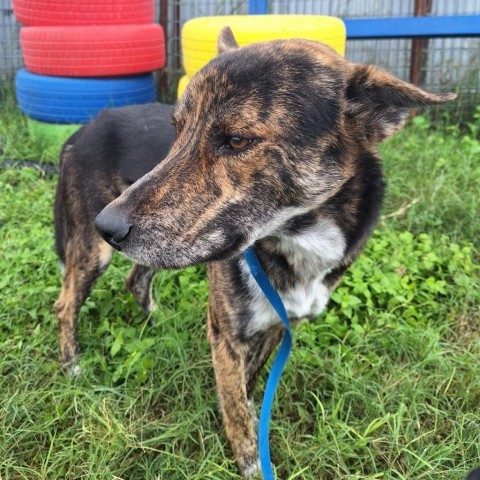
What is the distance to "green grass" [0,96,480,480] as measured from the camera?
99.6 inches

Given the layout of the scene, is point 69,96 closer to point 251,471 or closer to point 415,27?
point 415,27

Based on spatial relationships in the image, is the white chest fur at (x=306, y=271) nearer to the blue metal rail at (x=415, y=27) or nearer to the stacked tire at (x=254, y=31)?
the stacked tire at (x=254, y=31)

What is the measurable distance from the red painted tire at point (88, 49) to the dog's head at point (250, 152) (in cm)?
374

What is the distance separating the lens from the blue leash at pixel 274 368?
2.20m

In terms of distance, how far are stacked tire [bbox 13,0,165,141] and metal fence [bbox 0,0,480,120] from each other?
54.3 inches

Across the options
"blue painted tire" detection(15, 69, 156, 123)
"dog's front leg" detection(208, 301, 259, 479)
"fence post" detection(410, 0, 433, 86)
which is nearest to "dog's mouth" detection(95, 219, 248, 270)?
"dog's front leg" detection(208, 301, 259, 479)

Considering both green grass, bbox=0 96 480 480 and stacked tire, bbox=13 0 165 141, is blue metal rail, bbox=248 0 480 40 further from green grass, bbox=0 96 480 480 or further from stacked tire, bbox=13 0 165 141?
Answer: green grass, bbox=0 96 480 480

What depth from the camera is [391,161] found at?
5164 millimetres

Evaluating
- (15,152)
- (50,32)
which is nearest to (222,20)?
(50,32)

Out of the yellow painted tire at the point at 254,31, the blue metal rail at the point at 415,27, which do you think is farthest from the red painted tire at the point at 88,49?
the blue metal rail at the point at 415,27

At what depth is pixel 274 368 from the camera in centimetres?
231

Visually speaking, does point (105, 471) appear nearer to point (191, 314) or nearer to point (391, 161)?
point (191, 314)

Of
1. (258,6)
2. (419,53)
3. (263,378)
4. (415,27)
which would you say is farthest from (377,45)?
(263,378)

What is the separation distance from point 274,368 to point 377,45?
5827 millimetres
